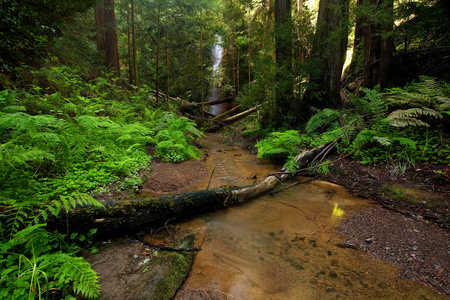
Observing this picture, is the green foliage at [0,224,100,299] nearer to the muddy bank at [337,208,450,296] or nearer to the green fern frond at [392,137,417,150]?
the muddy bank at [337,208,450,296]

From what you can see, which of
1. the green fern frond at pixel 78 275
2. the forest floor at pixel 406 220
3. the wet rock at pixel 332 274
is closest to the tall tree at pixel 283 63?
the forest floor at pixel 406 220

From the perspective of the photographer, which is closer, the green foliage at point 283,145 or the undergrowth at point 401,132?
the undergrowth at point 401,132

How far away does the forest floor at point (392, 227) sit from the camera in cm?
207

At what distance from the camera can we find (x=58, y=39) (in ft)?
24.2

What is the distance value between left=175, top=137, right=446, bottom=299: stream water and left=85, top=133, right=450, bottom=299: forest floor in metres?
0.21

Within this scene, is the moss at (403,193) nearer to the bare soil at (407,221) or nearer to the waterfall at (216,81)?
the bare soil at (407,221)

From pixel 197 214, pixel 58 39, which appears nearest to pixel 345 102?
pixel 197 214

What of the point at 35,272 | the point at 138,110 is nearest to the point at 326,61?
the point at 138,110

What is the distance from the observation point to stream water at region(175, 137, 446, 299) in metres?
1.94

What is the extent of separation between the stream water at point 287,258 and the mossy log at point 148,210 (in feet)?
0.62

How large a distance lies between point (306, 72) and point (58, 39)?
30.2ft

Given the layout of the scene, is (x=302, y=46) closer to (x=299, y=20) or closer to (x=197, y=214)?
(x=299, y=20)

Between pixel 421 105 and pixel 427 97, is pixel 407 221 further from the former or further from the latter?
pixel 427 97

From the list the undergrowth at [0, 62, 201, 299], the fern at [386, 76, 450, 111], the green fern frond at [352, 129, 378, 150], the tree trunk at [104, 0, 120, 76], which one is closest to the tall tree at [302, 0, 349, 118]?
the fern at [386, 76, 450, 111]
